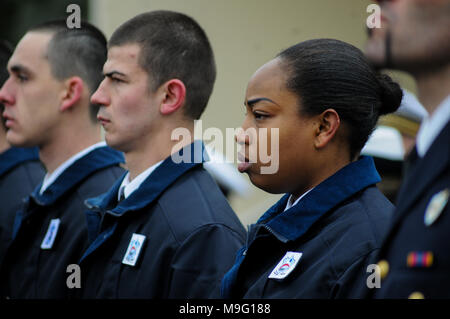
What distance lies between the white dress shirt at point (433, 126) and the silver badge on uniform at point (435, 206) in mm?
120

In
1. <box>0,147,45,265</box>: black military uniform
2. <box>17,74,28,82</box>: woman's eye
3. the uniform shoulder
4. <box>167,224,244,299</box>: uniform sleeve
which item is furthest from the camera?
<box>0,147,45,265</box>: black military uniform

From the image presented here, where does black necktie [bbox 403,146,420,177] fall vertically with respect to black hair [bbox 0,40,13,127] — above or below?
above

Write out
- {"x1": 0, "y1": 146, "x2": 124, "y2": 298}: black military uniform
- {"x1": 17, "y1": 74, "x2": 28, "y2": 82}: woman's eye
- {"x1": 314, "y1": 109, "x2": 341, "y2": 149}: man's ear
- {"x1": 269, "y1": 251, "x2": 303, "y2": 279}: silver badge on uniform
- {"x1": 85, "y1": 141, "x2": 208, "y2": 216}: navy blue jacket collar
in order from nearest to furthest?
{"x1": 269, "y1": 251, "x2": 303, "y2": 279}: silver badge on uniform < {"x1": 314, "y1": 109, "x2": 341, "y2": 149}: man's ear < {"x1": 85, "y1": 141, "x2": 208, "y2": 216}: navy blue jacket collar < {"x1": 0, "y1": 146, "x2": 124, "y2": 298}: black military uniform < {"x1": 17, "y1": 74, "x2": 28, "y2": 82}: woman's eye

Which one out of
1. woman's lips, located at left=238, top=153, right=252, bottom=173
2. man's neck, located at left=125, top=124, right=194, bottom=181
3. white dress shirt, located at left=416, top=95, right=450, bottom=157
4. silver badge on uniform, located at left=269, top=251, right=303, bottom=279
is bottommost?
silver badge on uniform, located at left=269, top=251, right=303, bottom=279

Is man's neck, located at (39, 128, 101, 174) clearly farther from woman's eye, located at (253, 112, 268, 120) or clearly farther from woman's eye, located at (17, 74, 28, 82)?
woman's eye, located at (253, 112, 268, 120)

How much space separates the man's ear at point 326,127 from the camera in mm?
2482

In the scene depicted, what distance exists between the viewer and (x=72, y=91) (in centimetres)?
383

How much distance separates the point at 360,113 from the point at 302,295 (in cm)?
65

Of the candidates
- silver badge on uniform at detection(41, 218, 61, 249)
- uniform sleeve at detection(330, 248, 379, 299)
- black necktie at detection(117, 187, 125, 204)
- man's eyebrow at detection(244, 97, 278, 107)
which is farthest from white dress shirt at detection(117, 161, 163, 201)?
uniform sleeve at detection(330, 248, 379, 299)

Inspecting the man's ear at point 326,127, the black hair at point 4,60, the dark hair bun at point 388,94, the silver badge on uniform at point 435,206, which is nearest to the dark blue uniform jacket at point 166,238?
the man's ear at point 326,127

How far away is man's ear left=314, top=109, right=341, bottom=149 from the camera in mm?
2482

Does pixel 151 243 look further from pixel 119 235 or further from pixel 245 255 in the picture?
pixel 245 255

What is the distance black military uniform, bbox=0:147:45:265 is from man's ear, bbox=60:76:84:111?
0.67 metres

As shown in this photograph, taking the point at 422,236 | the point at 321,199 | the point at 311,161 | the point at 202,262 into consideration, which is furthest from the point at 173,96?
the point at 422,236
